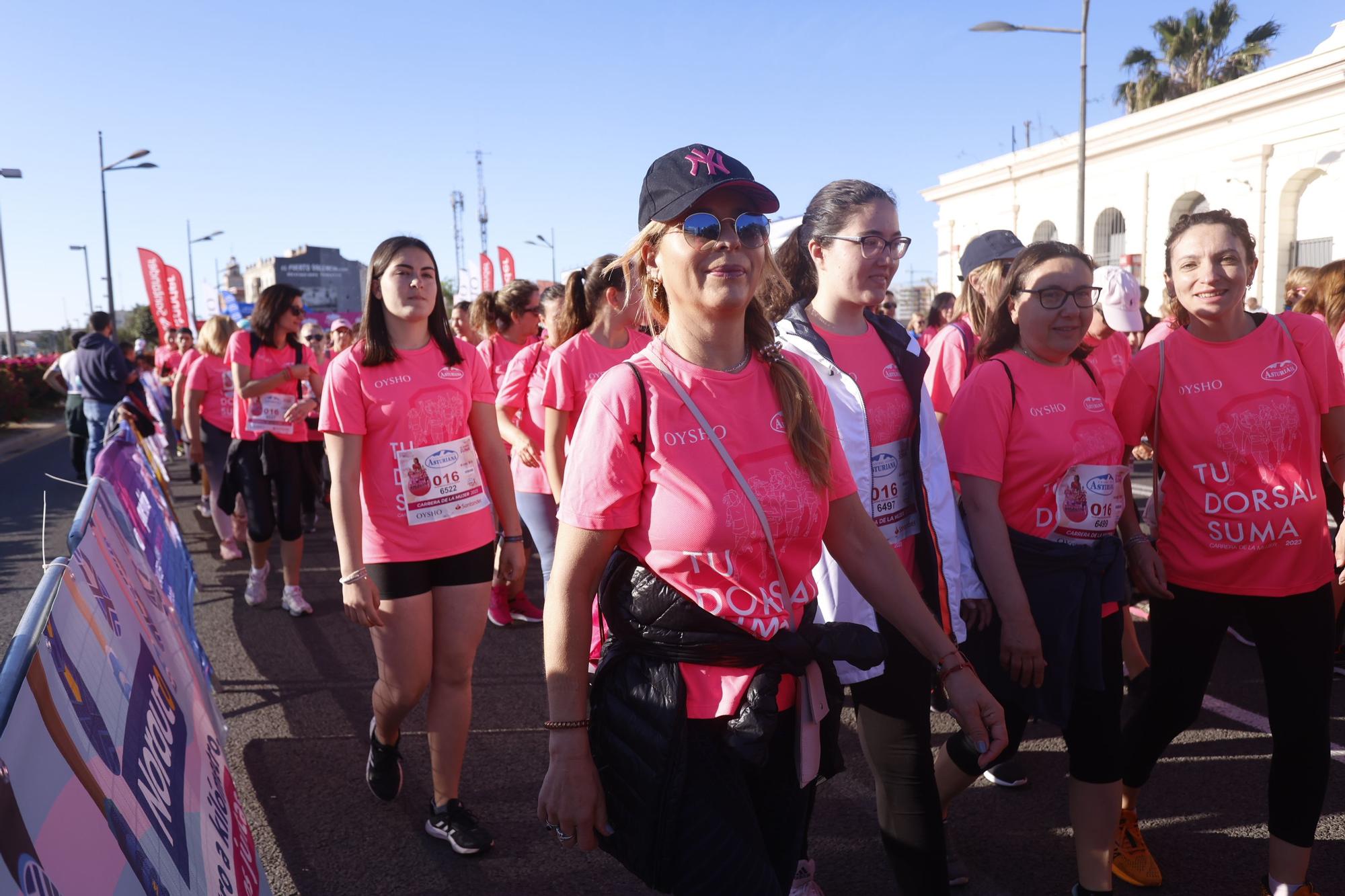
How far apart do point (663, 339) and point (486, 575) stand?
5.92 feet

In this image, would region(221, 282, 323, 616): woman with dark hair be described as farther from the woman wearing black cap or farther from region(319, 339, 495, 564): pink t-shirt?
the woman wearing black cap

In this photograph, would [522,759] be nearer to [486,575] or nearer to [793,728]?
[486,575]

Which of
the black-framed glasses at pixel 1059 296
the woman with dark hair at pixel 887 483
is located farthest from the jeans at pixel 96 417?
the black-framed glasses at pixel 1059 296

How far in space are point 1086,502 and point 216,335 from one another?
7.18 metres

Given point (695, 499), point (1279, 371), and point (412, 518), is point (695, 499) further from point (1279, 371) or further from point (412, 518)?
point (1279, 371)

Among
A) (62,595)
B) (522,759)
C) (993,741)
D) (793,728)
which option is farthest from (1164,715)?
(62,595)

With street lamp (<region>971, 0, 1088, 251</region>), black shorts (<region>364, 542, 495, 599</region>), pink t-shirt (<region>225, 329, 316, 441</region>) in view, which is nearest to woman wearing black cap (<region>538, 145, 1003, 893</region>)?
black shorts (<region>364, 542, 495, 599</region>)

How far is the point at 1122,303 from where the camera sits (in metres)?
4.98

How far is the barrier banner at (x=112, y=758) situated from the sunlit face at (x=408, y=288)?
Answer: 46.2 inches

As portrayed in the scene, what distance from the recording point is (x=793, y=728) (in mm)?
2004

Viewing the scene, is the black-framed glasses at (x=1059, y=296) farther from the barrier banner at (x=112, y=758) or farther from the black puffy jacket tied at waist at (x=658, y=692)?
the barrier banner at (x=112, y=758)

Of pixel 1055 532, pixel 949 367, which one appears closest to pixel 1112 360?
pixel 949 367

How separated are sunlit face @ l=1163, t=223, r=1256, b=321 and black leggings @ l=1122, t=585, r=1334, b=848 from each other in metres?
0.84

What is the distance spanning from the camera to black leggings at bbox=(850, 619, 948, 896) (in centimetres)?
257
